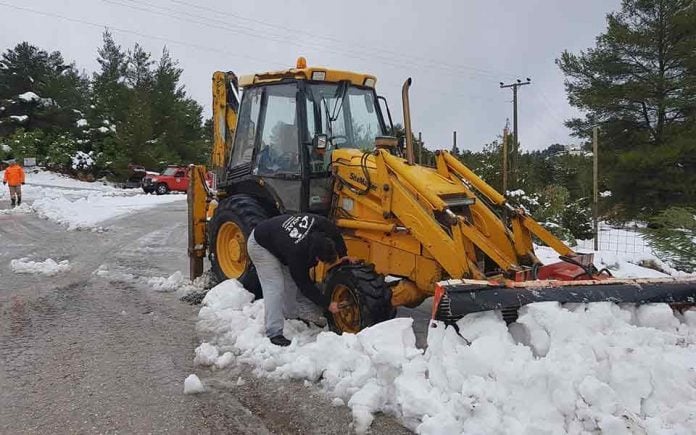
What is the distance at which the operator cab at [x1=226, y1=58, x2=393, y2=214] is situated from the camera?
637 cm

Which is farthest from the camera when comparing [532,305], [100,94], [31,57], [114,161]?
[31,57]

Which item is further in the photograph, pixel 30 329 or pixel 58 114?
pixel 58 114

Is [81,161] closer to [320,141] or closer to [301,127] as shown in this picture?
[301,127]

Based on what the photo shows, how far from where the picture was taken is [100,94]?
39.6m

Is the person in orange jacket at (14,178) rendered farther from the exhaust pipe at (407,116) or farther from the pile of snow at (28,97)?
the pile of snow at (28,97)

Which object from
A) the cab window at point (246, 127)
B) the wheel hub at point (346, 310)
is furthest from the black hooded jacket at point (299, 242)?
the cab window at point (246, 127)

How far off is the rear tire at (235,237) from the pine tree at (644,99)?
54.0 ft

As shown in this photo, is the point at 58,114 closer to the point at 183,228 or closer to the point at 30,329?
the point at 183,228

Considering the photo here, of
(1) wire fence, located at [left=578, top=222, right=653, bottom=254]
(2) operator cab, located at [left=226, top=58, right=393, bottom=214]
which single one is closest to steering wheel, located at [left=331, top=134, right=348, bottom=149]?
(2) operator cab, located at [left=226, top=58, right=393, bottom=214]

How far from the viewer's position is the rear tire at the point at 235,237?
6680mm

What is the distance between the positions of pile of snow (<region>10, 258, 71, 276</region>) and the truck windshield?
4.76m

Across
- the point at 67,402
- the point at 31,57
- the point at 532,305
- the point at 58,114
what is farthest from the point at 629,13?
the point at 31,57

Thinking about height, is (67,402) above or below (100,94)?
below

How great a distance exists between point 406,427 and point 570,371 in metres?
1.07
